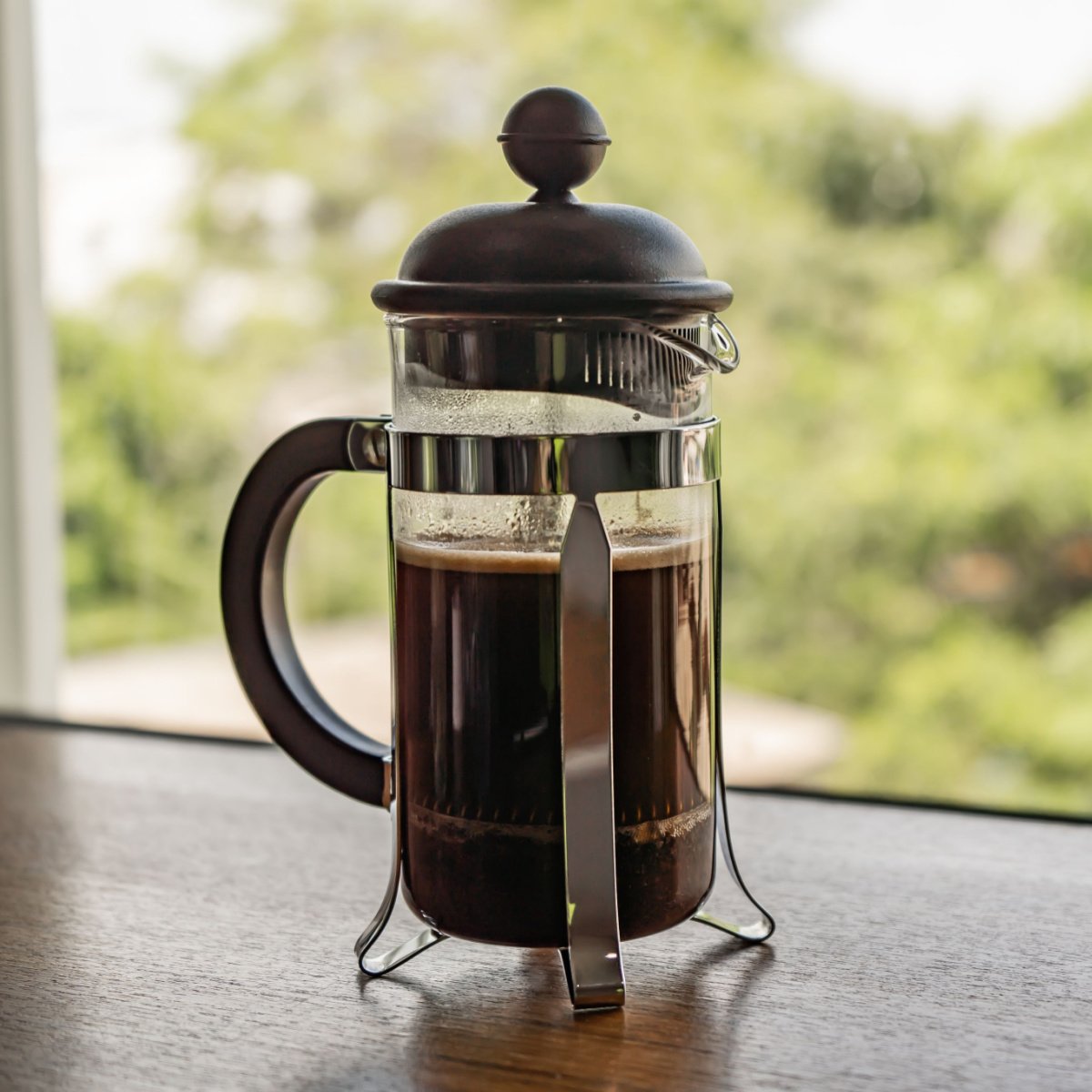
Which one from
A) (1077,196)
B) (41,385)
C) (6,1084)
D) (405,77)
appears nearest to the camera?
(6,1084)

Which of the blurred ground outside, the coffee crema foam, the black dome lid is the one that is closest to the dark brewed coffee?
the coffee crema foam

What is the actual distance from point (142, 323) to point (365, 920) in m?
3.09

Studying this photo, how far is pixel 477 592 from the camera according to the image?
1.94 ft

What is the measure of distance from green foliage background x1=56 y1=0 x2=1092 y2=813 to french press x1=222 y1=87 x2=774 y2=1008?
9.12 feet

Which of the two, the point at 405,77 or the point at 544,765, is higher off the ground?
the point at 405,77

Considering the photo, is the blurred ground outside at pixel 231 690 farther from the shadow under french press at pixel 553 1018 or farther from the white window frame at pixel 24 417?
the shadow under french press at pixel 553 1018

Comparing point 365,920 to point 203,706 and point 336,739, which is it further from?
point 203,706

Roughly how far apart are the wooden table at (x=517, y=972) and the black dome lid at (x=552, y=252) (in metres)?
0.30

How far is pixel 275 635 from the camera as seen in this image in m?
0.67

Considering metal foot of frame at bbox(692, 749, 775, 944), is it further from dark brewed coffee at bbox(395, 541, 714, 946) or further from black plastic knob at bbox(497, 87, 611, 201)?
black plastic knob at bbox(497, 87, 611, 201)

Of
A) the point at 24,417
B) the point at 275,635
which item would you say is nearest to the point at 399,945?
the point at 275,635

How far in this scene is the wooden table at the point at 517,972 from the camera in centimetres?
56

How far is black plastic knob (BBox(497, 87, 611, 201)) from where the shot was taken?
0.59m

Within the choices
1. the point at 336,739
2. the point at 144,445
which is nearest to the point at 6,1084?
the point at 336,739
